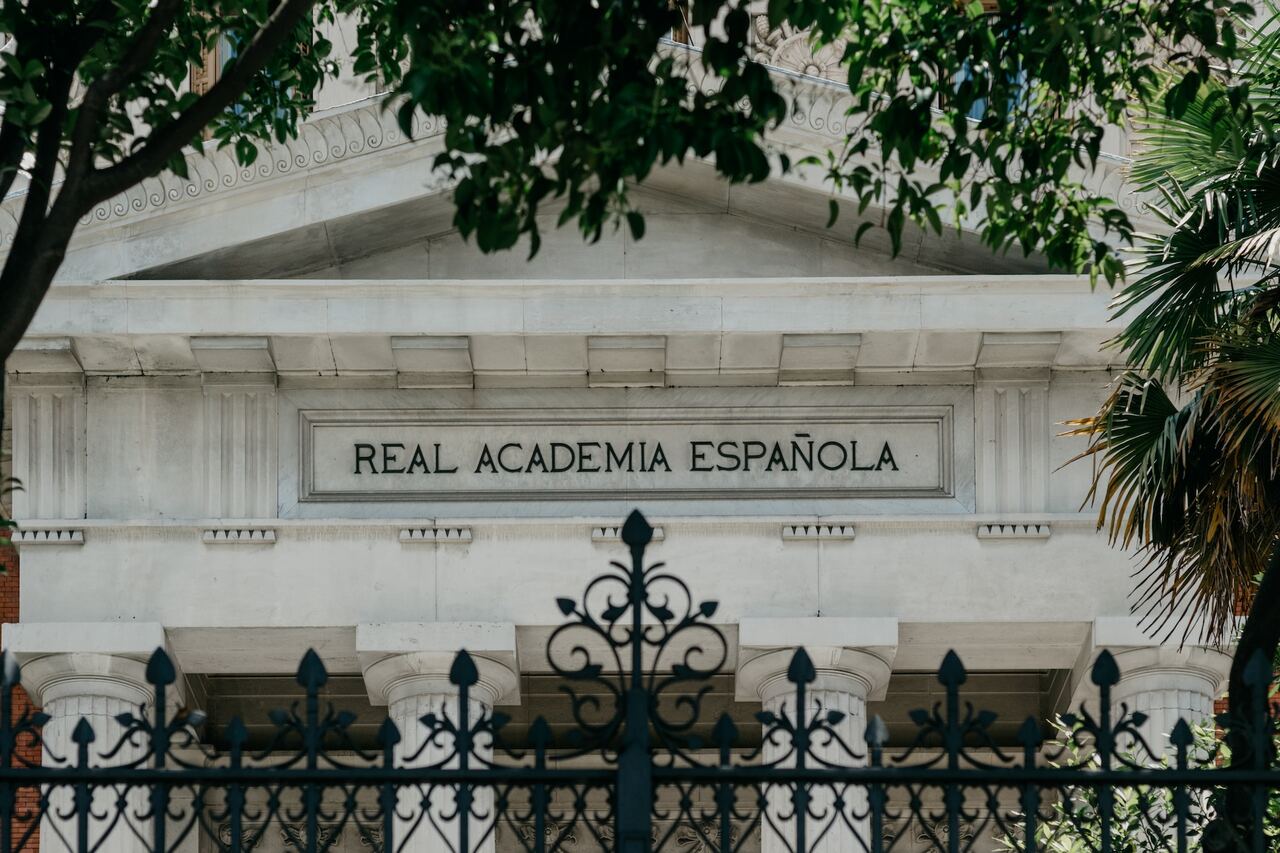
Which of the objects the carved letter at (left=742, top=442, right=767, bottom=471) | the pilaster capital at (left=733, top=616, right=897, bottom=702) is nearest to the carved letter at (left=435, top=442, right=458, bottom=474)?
the carved letter at (left=742, top=442, right=767, bottom=471)

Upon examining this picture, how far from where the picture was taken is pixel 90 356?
2158cm

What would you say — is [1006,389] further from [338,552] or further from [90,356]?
[90,356]

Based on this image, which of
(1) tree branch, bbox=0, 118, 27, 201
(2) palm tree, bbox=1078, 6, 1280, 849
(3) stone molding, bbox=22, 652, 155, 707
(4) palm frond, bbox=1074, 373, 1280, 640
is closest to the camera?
(1) tree branch, bbox=0, 118, 27, 201

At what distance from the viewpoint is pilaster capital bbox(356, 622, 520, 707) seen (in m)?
21.3

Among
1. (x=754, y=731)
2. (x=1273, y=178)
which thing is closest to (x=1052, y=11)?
(x=1273, y=178)

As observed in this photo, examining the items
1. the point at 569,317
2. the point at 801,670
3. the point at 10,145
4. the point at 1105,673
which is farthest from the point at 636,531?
the point at 569,317

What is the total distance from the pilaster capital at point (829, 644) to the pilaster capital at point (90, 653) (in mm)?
5112

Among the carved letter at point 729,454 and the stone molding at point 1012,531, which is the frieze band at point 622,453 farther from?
the stone molding at point 1012,531

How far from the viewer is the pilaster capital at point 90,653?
2133cm

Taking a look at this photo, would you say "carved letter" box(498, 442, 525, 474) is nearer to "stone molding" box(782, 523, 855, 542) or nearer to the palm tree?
"stone molding" box(782, 523, 855, 542)

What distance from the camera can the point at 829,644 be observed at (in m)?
21.3

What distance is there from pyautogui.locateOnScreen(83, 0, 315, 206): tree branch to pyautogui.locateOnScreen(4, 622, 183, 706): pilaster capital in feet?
42.6

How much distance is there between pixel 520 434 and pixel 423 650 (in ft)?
7.25

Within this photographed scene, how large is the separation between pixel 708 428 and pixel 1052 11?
13.3 meters
